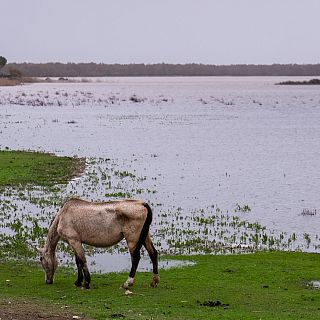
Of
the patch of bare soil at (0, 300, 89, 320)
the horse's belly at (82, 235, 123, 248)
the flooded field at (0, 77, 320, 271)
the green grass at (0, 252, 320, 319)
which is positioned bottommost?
the flooded field at (0, 77, 320, 271)

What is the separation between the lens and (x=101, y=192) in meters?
30.8

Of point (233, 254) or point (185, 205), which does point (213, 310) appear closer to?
point (233, 254)

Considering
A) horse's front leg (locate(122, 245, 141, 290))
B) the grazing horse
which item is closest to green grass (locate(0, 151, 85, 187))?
the grazing horse

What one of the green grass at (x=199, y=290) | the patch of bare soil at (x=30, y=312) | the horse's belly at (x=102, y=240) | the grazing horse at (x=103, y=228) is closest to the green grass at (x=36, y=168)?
the green grass at (x=199, y=290)

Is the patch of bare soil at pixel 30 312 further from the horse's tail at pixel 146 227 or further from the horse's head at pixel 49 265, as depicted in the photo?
the horse's tail at pixel 146 227

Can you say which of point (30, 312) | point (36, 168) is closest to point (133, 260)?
point (30, 312)

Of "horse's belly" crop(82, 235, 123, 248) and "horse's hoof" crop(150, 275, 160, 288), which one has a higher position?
"horse's belly" crop(82, 235, 123, 248)

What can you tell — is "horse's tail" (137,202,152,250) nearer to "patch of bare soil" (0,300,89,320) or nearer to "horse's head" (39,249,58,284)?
"horse's head" (39,249,58,284)

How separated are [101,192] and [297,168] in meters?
15.1

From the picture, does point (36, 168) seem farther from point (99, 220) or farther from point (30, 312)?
point (30, 312)

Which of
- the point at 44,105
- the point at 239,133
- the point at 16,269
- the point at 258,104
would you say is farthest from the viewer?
the point at 258,104

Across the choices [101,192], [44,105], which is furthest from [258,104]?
[101,192]

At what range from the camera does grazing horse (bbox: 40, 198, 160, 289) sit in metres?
15.6

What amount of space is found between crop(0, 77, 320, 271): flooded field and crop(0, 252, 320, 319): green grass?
2073mm
